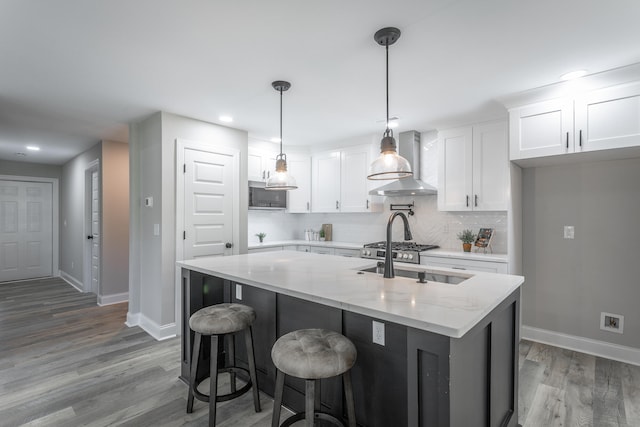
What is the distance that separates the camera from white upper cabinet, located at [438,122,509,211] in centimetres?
335

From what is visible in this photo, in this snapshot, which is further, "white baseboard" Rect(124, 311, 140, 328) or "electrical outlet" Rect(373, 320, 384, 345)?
"white baseboard" Rect(124, 311, 140, 328)

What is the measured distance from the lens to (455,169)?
3.68 meters

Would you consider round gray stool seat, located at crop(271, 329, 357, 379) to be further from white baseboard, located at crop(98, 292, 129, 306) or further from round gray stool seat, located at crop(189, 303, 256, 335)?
white baseboard, located at crop(98, 292, 129, 306)

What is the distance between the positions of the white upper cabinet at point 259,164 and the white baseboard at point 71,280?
12.1 ft

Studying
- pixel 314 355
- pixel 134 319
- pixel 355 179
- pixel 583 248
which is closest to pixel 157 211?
pixel 134 319

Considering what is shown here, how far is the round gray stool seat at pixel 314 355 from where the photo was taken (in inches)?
55.4

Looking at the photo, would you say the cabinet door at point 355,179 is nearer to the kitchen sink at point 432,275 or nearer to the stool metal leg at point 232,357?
the kitchen sink at point 432,275

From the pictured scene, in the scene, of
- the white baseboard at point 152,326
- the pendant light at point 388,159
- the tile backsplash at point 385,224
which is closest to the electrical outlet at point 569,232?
the tile backsplash at point 385,224

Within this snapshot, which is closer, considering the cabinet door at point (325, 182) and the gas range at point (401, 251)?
the gas range at point (401, 251)

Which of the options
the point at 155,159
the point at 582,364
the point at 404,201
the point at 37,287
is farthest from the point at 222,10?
the point at 37,287

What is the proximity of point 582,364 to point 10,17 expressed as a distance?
479 cm

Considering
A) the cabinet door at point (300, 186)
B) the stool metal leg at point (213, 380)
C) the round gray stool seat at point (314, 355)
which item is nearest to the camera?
the round gray stool seat at point (314, 355)

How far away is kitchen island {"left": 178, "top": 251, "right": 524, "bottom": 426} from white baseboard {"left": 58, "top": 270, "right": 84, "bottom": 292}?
170 inches

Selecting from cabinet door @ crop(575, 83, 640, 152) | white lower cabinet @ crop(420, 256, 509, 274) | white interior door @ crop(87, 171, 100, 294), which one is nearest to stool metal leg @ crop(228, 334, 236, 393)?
white lower cabinet @ crop(420, 256, 509, 274)
